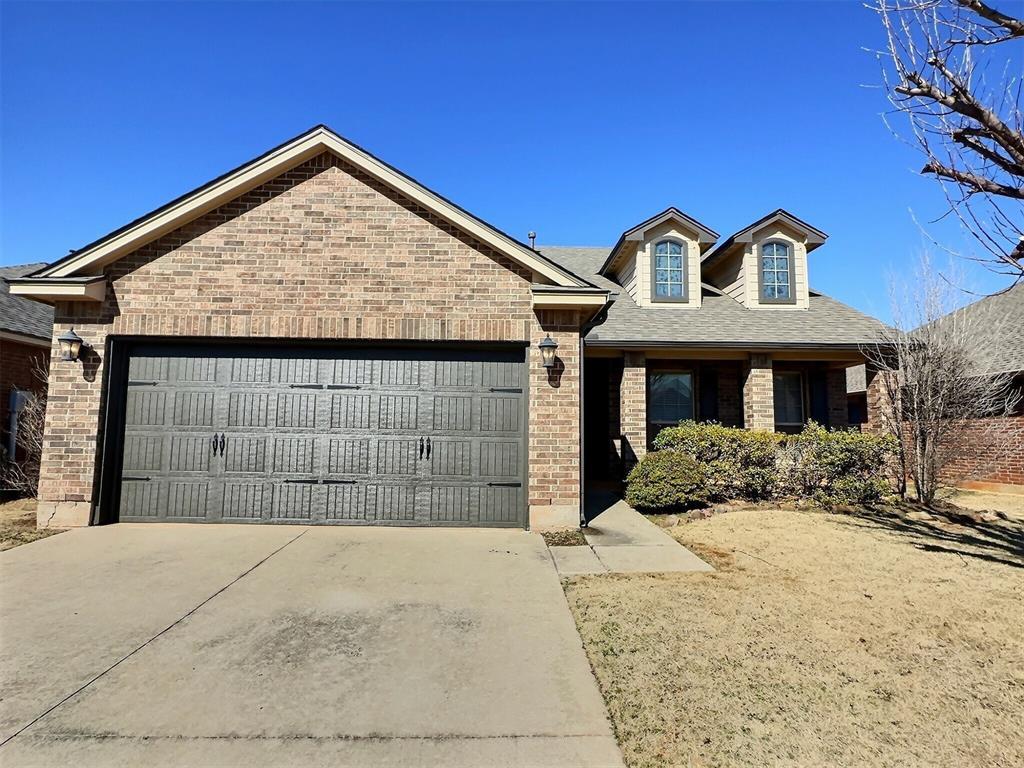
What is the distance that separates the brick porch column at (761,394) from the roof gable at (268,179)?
19.5 ft

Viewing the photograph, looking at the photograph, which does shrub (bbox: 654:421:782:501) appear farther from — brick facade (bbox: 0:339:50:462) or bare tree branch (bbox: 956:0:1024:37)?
brick facade (bbox: 0:339:50:462)

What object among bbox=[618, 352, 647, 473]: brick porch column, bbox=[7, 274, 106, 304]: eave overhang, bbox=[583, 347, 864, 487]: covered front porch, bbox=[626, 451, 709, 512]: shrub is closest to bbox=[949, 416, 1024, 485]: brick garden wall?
bbox=[583, 347, 864, 487]: covered front porch

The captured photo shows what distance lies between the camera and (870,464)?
8.88m

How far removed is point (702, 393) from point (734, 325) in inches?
73.6

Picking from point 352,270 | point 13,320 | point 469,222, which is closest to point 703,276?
point 469,222

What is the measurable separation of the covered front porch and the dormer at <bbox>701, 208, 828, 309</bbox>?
1.60 m

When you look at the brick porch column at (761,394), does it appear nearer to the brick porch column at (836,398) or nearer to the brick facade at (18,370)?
the brick porch column at (836,398)

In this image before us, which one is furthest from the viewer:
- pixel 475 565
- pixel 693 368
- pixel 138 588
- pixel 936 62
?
pixel 693 368

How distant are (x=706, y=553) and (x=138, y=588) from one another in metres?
6.01

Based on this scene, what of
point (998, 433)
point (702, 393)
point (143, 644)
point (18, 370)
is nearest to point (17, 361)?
point (18, 370)

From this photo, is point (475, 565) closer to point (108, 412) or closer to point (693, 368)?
point (108, 412)

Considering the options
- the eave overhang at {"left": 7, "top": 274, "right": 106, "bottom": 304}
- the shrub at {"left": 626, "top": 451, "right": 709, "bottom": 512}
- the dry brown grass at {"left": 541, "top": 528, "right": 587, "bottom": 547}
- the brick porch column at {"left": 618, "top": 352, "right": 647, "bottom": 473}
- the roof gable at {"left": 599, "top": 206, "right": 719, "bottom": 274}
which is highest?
the roof gable at {"left": 599, "top": 206, "right": 719, "bottom": 274}

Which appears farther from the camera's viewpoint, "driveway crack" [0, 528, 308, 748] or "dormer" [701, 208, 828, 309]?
"dormer" [701, 208, 828, 309]

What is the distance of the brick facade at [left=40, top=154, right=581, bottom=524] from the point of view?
6.92 m
